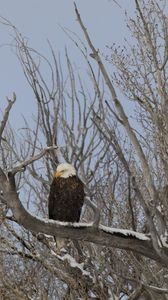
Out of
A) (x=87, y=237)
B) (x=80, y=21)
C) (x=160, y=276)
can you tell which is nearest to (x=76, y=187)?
(x=87, y=237)

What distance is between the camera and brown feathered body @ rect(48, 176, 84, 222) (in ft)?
16.4

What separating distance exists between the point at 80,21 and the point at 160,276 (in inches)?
152

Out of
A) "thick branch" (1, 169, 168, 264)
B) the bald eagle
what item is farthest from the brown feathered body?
"thick branch" (1, 169, 168, 264)

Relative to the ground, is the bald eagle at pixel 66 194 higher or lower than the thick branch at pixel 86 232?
higher

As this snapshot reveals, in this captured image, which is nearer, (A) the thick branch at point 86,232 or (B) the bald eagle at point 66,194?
(A) the thick branch at point 86,232

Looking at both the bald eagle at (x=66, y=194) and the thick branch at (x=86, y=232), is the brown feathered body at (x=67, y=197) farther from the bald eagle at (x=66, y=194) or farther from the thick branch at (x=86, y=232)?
the thick branch at (x=86, y=232)

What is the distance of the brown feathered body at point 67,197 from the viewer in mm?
5012

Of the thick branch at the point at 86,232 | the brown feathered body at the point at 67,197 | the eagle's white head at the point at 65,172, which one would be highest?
the eagle's white head at the point at 65,172

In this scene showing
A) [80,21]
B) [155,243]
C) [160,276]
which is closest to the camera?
[80,21]

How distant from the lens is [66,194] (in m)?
5.00

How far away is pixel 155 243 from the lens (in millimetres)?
3539

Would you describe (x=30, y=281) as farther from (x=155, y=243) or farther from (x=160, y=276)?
(x=155, y=243)

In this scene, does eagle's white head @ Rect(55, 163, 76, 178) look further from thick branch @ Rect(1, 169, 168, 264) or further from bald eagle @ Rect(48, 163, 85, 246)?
thick branch @ Rect(1, 169, 168, 264)

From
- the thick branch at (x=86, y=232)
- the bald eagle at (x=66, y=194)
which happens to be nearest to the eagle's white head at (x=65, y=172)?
the bald eagle at (x=66, y=194)
